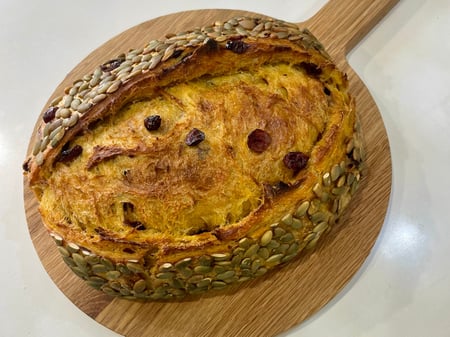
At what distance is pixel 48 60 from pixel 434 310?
4.98 ft

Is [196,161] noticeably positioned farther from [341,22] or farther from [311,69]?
[341,22]

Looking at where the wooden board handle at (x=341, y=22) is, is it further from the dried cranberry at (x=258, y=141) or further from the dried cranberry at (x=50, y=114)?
the dried cranberry at (x=50, y=114)

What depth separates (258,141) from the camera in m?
1.23

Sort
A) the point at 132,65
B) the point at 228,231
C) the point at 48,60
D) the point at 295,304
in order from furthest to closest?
the point at 48,60 < the point at 295,304 < the point at 132,65 < the point at 228,231

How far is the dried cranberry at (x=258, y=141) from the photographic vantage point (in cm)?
123

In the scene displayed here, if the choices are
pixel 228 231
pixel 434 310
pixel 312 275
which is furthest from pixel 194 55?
pixel 434 310

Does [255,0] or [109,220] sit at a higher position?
[255,0]

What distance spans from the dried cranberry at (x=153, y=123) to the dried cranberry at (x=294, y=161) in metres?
0.30

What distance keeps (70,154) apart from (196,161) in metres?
0.30

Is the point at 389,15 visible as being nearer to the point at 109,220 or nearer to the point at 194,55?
the point at 194,55

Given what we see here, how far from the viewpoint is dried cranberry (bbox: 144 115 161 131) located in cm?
124

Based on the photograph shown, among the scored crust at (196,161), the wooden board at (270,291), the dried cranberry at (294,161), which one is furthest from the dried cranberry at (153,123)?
the wooden board at (270,291)

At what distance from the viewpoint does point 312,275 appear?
1444 mm

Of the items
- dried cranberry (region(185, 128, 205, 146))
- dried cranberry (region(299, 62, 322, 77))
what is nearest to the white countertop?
dried cranberry (region(299, 62, 322, 77))
